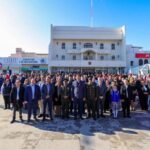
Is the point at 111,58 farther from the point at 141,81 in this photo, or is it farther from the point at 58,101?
the point at 58,101

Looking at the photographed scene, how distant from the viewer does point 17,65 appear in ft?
144

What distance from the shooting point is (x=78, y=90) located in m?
10.1

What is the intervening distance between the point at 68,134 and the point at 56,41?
4096 cm

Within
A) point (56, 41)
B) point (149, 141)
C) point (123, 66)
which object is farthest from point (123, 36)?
point (149, 141)

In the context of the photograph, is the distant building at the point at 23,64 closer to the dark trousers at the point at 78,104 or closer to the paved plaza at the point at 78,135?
the dark trousers at the point at 78,104

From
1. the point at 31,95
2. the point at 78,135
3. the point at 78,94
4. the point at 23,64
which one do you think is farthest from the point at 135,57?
the point at 78,135

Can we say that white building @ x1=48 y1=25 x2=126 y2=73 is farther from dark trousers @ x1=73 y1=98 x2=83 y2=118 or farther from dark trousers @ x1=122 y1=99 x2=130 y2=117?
dark trousers @ x1=73 y1=98 x2=83 y2=118

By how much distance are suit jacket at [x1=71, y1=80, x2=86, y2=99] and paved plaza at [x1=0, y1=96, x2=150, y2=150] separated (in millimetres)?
1125

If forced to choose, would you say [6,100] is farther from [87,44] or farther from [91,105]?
[87,44]

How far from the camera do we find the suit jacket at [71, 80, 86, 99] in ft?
33.2

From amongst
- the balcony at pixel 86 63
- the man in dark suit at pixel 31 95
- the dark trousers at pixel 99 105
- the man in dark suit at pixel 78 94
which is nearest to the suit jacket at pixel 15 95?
the man in dark suit at pixel 31 95

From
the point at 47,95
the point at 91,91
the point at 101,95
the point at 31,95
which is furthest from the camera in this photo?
the point at 101,95

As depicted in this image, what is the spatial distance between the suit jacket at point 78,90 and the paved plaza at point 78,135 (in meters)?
1.13

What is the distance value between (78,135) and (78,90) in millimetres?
2852
